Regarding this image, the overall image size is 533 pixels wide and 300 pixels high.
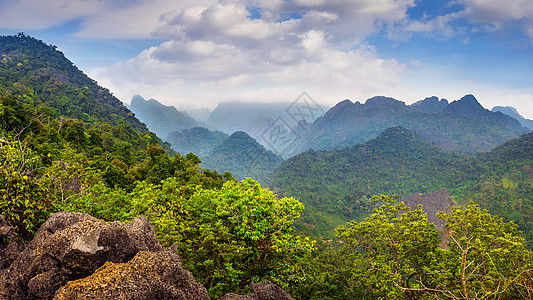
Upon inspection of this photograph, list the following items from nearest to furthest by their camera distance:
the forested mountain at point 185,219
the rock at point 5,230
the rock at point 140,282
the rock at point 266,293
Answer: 1. the rock at point 140,282
2. the rock at point 5,230
3. the forested mountain at point 185,219
4. the rock at point 266,293

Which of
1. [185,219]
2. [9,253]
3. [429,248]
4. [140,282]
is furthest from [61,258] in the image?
[429,248]

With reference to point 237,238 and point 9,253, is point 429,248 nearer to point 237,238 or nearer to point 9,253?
point 237,238

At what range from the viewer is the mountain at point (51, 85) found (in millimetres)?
76688

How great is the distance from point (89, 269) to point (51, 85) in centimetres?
12255

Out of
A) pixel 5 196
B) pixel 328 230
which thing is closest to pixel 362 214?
pixel 328 230

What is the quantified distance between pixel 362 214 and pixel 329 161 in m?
58.0

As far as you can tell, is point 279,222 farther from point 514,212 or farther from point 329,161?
point 329,161

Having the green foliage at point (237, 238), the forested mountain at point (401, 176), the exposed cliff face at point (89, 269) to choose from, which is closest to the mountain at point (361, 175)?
the forested mountain at point (401, 176)

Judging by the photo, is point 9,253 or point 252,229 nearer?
point 9,253

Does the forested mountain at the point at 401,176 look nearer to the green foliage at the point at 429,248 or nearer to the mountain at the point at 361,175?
the mountain at the point at 361,175

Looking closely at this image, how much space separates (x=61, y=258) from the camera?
20.1 feet

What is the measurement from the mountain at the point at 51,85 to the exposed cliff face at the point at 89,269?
204ft

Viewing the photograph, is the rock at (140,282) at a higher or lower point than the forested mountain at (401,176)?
higher

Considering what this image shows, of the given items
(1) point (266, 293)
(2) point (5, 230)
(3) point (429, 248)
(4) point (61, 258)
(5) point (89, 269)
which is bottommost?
(3) point (429, 248)
